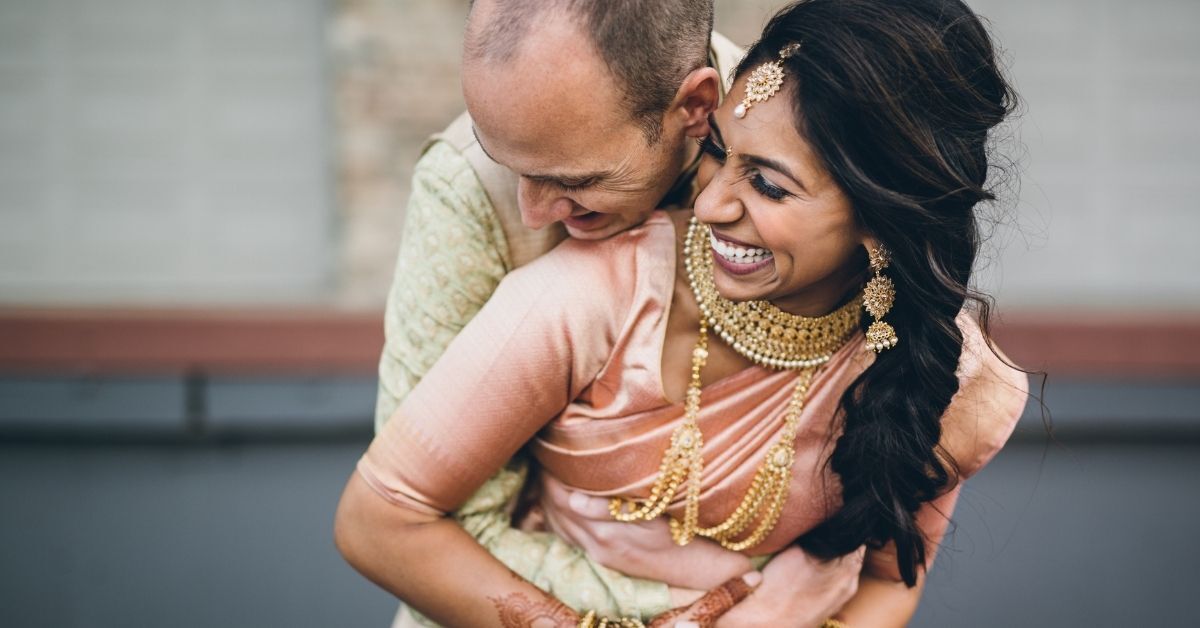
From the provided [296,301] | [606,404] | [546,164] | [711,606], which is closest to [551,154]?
[546,164]

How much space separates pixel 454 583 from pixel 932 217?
905 mm

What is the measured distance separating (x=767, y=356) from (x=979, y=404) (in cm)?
36

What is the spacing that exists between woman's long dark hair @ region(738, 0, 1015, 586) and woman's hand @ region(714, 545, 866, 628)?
7.4 inches

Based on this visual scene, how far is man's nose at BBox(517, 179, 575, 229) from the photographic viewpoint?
5.12 feet

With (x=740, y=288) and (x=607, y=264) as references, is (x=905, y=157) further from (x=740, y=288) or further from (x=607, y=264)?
(x=607, y=264)

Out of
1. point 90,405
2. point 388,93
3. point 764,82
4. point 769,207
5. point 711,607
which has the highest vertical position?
point 764,82

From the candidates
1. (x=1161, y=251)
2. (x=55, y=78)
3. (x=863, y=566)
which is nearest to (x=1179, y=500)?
(x=1161, y=251)

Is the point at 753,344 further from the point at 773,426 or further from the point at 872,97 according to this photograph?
the point at 872,97

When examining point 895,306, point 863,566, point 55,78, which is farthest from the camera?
point 55,78

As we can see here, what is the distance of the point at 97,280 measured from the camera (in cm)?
423

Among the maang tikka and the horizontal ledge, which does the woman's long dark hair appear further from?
the horizontal ledge

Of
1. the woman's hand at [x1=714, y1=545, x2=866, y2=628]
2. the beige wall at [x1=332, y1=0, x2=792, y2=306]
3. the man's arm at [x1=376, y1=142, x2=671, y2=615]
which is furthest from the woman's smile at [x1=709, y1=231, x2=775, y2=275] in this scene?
the beige wall at [x1=332, y1=0, x2=792, y2=306]

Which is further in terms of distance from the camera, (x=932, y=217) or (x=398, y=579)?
(x=398, y=579)

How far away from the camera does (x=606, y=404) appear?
1659mm
